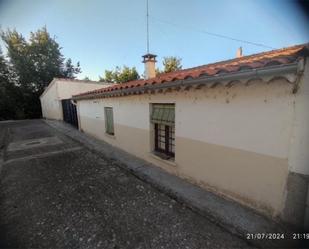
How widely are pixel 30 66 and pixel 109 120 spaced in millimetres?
23883

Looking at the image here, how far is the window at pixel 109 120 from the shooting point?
777 centimetres

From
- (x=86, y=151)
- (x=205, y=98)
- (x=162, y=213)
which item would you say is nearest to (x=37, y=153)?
(x=86, y=151)

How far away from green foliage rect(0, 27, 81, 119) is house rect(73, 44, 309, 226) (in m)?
26.4

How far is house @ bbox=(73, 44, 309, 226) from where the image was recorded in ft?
7.73

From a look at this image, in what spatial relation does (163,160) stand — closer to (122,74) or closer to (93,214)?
(93,214)

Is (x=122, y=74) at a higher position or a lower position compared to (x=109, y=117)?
higher

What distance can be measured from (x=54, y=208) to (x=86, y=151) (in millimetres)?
3948

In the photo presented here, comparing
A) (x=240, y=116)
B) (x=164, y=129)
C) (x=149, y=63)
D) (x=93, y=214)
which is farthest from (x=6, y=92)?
(x=240, y=116)

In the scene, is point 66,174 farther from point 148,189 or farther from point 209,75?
point 209,75

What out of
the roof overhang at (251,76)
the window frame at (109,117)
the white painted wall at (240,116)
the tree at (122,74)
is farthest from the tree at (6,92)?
the roof overhang at (251,76)

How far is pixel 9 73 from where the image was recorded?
23469 mm

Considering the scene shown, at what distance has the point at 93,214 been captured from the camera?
3.07m

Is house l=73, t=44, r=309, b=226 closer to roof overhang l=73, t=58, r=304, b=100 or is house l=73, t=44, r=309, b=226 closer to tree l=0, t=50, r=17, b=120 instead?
roof overhang l=73, t=58, r=304, b=100

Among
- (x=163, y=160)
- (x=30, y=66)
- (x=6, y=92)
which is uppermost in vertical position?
(x=30, y=66)
